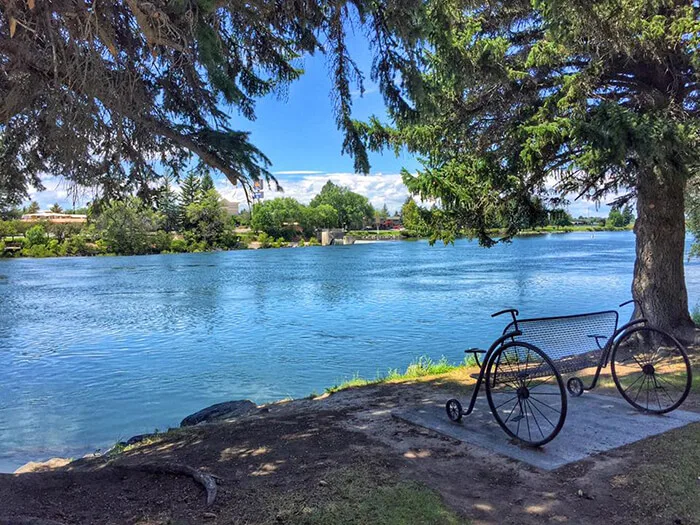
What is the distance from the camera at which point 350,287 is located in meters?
32.1

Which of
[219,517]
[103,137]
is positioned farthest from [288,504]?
[103,137]

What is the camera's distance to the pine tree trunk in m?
7.79

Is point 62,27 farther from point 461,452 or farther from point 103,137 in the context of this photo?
point 461,452

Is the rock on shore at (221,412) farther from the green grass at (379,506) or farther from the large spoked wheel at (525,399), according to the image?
the green grass at (379,506)

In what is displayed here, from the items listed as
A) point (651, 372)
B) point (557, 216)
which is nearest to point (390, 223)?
point (557, 216)

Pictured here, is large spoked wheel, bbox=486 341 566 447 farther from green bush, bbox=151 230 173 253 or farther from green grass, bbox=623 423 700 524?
green bush, bbox=151 230 173 253

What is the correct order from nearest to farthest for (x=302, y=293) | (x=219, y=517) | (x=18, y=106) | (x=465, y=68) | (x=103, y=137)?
1. (x=219, y=517)
2. (x=18, y=106)
3. (x=103, y=137)
4. (x=465, y=68)
5. (x=302, y=293)

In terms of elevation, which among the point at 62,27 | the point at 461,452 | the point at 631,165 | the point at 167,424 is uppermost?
the point at 62,27

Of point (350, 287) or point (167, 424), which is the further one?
point (350, 287)

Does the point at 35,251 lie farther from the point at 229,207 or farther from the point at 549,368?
the point at 549,368

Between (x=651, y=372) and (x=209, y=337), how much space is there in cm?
1612

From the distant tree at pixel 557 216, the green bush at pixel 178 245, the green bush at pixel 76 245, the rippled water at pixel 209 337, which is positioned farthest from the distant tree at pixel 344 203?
the distant tree at pixel 557 216

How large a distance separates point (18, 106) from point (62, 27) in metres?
0.75

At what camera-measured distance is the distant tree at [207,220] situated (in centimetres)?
8525
